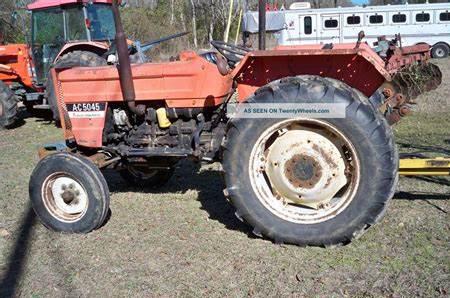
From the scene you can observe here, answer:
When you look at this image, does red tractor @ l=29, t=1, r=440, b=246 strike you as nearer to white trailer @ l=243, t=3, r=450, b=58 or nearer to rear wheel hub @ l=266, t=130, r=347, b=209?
rear wheel hub @ l=266, t=130, r=347, b=209

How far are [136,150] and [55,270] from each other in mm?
1146

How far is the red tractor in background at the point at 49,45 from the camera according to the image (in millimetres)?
9492

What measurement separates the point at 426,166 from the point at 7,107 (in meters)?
8.31

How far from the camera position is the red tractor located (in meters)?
3.24

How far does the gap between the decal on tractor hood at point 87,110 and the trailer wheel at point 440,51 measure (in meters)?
21.4

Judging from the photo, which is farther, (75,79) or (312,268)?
(75,79)

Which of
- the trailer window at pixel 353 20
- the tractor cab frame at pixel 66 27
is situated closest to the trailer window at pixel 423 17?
the trailer window at pixel 353 20

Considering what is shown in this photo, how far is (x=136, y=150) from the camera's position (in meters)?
4.16

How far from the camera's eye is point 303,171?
3512 mm

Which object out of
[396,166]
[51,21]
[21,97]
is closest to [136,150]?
[396,166]

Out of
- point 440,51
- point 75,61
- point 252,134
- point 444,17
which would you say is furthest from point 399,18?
point 252,134

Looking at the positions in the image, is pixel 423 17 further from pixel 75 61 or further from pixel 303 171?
pixel 303 171

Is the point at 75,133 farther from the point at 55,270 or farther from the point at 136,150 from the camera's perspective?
the point at 55,270

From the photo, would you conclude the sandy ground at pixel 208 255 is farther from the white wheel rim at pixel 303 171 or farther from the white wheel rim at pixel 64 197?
the white wheel rim at pixel 303 171
